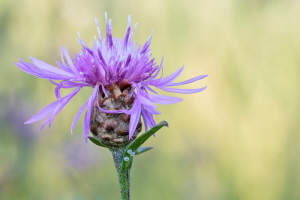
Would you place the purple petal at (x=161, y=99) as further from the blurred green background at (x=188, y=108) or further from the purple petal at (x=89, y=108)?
the blurred green background at (x=188, y=108)

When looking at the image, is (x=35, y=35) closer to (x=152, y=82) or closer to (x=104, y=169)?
(x=104, y=169)

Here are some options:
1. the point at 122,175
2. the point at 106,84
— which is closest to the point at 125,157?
the point at 122,175

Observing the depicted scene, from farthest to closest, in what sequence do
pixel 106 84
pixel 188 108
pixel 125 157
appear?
pixel 188 108 → pixel 106 84 → pixel 125 157

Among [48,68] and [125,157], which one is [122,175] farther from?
[48,68]

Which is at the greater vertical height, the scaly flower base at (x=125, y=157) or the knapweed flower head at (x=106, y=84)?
the knapweed flower head at (x=106, y=84)

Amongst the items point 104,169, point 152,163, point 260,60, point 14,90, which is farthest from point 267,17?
point 14,90

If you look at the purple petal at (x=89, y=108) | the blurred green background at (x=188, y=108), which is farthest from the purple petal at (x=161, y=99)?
the blurred green background at (x=188, y=108)

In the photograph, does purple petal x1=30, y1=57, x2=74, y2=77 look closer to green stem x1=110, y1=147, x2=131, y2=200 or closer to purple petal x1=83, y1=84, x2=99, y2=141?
purple petal x1=83, y1=84, x2=99, y2=141

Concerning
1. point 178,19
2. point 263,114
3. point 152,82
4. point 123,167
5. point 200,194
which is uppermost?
point 178,19

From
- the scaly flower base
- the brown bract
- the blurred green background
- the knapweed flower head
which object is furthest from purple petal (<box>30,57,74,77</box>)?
the blurred green background
